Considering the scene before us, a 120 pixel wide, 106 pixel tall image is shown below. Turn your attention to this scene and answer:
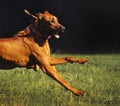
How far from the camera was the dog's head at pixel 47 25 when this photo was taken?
7.95 m

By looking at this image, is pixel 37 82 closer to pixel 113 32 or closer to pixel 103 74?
pixel 103 74

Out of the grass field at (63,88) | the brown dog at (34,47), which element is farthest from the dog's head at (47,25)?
the grass field at (63,88)

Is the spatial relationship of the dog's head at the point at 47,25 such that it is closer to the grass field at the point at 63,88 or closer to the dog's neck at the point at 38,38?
the dog's neck at the point at 38,38

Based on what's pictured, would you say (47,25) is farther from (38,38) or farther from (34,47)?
(34,47)

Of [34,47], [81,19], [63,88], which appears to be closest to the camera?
[34,47]

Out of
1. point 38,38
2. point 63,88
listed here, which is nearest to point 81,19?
point 63,88

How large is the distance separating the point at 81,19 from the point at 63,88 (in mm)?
8325

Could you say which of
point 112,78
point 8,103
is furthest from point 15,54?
point 112,78

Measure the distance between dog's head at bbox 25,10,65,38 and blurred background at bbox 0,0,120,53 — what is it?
318 inches

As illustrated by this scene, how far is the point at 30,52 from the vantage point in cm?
798

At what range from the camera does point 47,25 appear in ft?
26.2

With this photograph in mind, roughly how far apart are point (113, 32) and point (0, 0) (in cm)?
374

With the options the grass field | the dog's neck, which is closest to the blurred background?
the grass field

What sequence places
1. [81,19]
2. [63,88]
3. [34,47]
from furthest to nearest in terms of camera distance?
[81,19], [63,88], [34,47]
